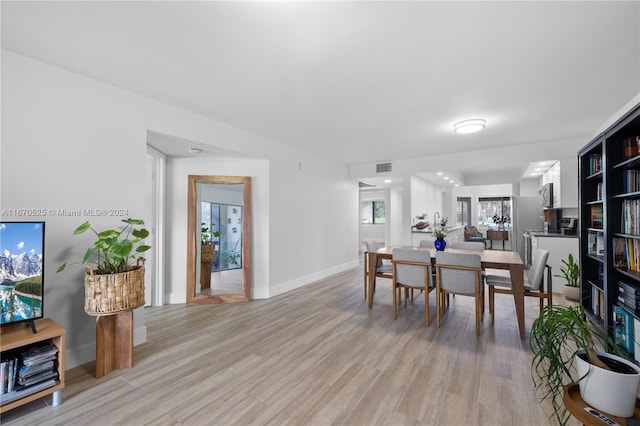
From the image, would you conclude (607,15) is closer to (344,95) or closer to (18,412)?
(344,95)

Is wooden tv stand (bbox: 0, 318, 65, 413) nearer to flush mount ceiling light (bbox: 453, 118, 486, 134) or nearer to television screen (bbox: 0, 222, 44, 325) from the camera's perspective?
television screen (bbox: 0, 222, 44, 325)

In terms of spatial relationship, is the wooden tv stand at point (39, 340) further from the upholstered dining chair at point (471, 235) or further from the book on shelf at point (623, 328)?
the upholstered dining chair at point (471, 235)

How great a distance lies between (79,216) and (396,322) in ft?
11.4

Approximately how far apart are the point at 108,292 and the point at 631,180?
454 centimetres

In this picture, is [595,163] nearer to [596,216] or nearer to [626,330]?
[596,216]

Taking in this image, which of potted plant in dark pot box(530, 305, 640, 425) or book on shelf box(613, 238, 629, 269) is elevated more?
book on shelf box(613, 238, 629, 269)

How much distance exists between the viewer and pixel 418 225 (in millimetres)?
6395

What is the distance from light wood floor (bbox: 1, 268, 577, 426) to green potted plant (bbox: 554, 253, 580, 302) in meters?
1.73

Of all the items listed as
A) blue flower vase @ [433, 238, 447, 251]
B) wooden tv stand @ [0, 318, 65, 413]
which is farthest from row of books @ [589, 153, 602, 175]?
wooden tv stand @ [0, 318, 65, 413]

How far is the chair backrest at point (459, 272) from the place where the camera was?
3.08 metres

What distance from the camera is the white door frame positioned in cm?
410

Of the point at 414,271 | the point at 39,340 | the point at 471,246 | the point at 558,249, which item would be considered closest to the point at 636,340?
the point at 414,271

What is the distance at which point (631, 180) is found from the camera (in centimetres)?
256

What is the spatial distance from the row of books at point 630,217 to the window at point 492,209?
894cm
